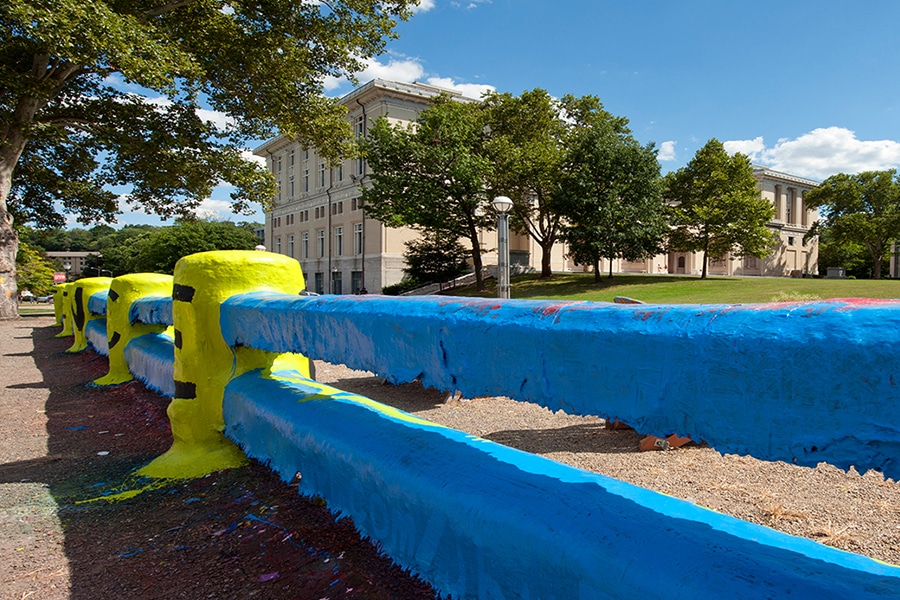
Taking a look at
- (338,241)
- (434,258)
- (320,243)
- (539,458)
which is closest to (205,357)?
(539,458)

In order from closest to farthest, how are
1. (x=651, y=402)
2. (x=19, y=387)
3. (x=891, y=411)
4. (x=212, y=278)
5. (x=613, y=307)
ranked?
(x=891, y=411), (x=651, y=402), (x=613, y=307), (x=212, y=278), (x=19, y=387)

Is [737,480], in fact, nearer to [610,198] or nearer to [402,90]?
[610,198]

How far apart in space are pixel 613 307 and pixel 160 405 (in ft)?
18.1

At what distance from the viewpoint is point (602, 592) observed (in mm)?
1333

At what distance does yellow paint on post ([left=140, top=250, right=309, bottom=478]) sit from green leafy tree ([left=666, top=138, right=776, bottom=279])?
1471 inches

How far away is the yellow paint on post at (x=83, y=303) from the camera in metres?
9.70

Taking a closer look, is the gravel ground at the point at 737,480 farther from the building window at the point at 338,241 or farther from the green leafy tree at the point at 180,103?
the building window at the point at 338,241

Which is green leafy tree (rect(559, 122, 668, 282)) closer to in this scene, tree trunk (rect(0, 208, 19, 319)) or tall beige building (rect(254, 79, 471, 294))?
tall beige building (rect(254, 79, 471, 294))

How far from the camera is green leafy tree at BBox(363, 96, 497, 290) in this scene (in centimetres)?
3050

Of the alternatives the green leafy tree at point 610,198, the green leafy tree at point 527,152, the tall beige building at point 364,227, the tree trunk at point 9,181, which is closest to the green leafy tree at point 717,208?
the green leafy tree at point 610,198

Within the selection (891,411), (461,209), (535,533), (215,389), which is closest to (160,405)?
(215,389)

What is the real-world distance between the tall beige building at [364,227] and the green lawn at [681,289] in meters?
10.4

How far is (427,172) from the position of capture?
3142cm

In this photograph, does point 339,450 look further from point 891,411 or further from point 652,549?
point 891,411
